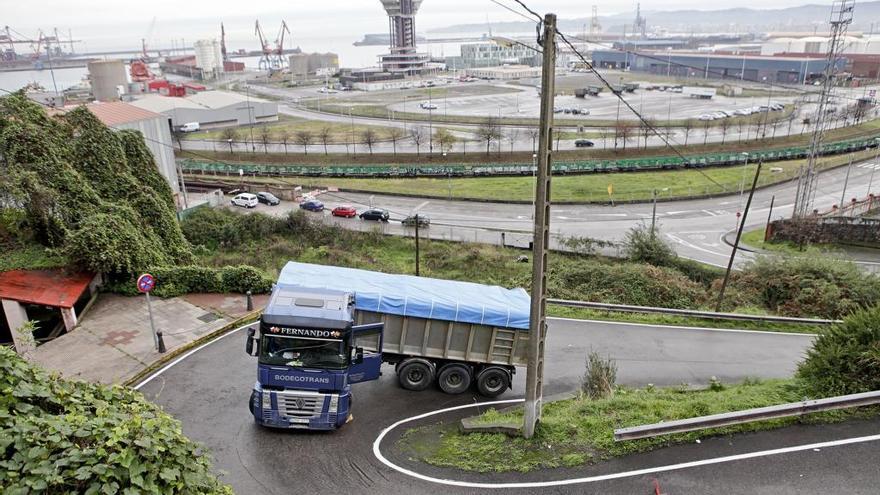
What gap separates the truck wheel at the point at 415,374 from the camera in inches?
546

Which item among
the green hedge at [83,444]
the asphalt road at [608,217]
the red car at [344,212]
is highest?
the green hedge at [83,444]

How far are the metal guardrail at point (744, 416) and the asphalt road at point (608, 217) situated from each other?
22.4 m

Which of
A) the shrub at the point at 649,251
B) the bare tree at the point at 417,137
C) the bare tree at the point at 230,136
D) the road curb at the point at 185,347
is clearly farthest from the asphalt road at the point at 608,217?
the bare tree at the point at 230,136

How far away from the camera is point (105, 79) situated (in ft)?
332

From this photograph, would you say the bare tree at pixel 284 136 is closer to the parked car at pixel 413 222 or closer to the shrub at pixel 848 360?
the parked car at pixel 413 222

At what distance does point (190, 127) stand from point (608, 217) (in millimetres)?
61858

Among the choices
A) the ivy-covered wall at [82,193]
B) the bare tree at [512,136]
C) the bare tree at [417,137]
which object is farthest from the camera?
the bare tree at [417,137]

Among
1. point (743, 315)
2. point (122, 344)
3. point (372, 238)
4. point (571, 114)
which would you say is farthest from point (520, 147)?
point (122, 344)

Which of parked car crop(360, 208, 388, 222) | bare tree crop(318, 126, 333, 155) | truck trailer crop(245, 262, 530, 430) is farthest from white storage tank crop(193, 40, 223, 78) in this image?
truck trailer crop(245, 262, 530, 430)

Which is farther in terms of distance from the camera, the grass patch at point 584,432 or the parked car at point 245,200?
the parked car at point 245,200

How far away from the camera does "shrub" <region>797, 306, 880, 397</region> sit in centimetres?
1083

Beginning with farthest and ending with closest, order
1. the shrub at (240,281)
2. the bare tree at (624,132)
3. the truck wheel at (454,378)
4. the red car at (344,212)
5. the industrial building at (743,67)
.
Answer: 1. the industrial building at (743,67)
2. the bare tree at (624,132)
3. the red car at (344,212)
4. the shrub at (240,281)
5. the truck wheel at (454,378)

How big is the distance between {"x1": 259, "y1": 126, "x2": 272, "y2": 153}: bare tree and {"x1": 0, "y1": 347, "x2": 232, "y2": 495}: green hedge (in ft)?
212

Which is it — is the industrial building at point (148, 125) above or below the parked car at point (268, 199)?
above
